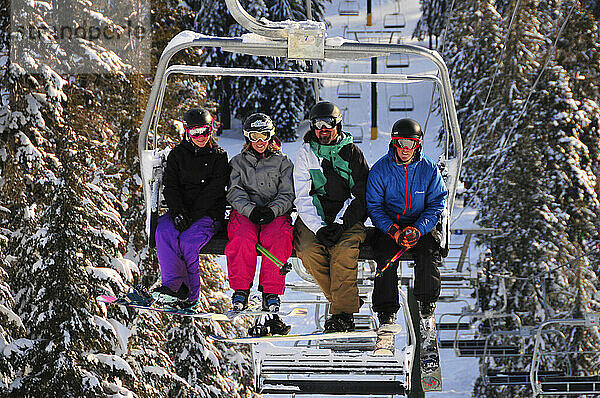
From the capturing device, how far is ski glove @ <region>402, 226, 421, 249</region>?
A: 6188 millimetres

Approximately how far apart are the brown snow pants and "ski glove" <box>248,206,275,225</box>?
0.88 ft

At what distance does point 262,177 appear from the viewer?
21.3 ft

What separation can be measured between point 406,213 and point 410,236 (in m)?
0.27

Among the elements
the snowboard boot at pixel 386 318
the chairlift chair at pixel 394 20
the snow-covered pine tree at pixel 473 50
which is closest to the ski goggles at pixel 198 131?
the snowboard boot at pixel 386 318

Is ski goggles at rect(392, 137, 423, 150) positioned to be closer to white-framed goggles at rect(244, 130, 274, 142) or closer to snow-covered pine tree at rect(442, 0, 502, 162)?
white-framed goggles at rect(244, 130, 274, 142)

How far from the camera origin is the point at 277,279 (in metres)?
6.40

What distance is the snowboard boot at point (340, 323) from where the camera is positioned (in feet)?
20.6

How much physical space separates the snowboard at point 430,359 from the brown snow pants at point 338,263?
22.4 inches

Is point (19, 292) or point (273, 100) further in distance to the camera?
point (273, 100)

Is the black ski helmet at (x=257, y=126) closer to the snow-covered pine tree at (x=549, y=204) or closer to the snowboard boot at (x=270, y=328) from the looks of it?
the snowboard boot at (x=270, y=328)

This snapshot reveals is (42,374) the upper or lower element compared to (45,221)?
lower

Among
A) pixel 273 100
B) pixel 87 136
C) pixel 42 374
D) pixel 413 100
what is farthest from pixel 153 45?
pixel 413 100

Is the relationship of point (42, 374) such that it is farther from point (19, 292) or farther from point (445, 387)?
point (445, 387)

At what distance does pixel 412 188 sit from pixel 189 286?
5.41ft
